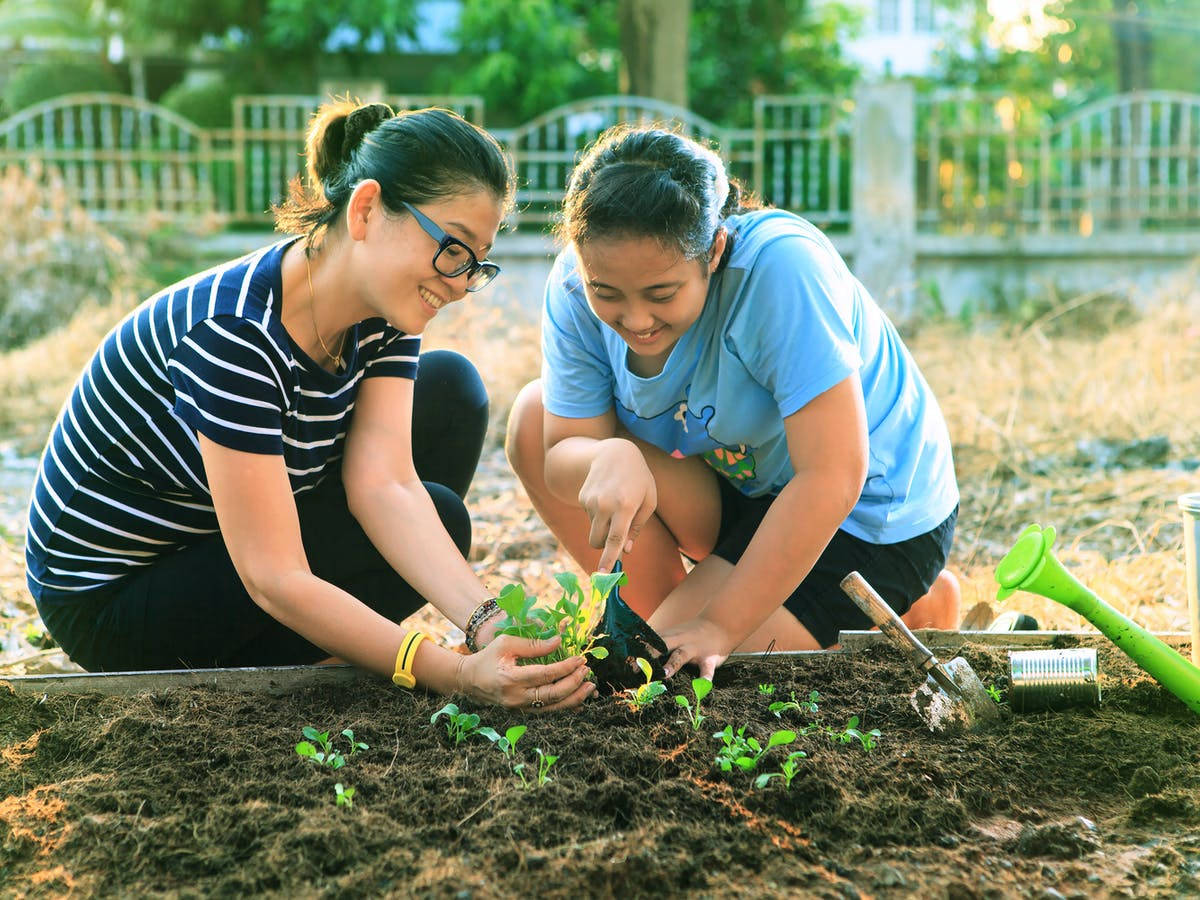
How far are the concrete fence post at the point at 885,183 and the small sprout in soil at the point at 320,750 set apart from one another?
843cm

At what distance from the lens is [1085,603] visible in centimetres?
189

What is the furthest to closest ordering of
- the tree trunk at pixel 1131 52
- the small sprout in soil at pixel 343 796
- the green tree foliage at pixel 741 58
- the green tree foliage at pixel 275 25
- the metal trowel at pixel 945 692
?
the tree trunk at pixel 1131 52 < the green tree foliage at pixel 741 58 < the green tree foliage at pixel 275 25 < the metal trowel at pixel 945 692 < the small sprout in soil at pixel 343 796

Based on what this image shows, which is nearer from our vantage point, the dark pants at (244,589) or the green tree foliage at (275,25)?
the dark pants at (244,589)

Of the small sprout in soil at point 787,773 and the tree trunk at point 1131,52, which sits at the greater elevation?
the tree trunk at point 1131,52

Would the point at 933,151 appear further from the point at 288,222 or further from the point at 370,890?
the point at 370,890

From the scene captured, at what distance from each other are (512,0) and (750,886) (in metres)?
12.9

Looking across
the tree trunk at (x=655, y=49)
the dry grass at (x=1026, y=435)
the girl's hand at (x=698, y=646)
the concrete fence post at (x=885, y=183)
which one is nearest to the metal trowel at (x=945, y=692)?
the girl's hand at (x=698, y=646)

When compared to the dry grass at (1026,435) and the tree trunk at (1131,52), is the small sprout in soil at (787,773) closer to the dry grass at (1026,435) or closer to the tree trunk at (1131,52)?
the dry grass at (1026,435)

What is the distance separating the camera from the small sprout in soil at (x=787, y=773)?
5.37ft

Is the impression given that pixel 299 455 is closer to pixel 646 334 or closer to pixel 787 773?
pixel 646 334

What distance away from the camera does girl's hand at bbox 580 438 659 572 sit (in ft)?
6.81

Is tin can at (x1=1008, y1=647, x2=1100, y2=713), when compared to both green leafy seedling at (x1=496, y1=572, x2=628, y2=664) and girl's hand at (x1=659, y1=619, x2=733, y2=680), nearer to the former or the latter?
girl's hand at (x1=659, y1=619, x2=733, y2=680)

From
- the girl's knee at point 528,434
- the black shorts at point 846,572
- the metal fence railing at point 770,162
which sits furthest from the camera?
the metal fence railing at point 770,162

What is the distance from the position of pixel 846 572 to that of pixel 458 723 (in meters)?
1.02
